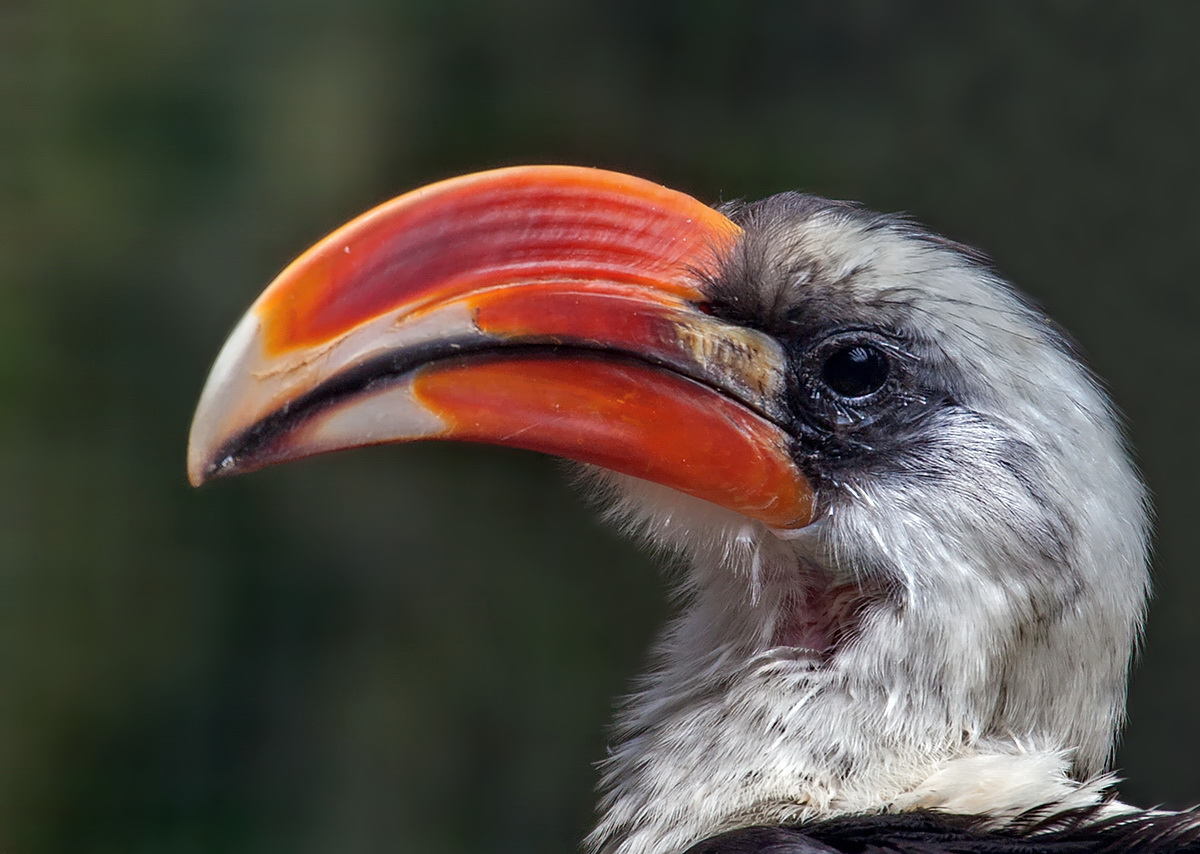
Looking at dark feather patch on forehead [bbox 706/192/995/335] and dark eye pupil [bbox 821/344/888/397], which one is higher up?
dark feather patch on forehead [bbox 706/192/995/335]

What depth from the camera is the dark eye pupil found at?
2.57 m

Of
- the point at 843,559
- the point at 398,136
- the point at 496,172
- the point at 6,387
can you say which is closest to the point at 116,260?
the point at 6,387

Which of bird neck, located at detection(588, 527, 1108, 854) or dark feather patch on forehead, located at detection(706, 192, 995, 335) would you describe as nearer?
bird neck, located at detection(588, 527, 1108, 854)

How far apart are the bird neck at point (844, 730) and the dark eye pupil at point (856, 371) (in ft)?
1.01

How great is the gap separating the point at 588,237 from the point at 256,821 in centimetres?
445

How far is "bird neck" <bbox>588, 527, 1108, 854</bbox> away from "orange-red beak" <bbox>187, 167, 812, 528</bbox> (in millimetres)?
214

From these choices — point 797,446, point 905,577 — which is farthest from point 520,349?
point 905,577

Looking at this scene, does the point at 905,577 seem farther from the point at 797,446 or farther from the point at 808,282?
the point at 808,282

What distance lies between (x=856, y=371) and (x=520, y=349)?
0.64 metres

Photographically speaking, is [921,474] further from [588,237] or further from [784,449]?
[588,237]

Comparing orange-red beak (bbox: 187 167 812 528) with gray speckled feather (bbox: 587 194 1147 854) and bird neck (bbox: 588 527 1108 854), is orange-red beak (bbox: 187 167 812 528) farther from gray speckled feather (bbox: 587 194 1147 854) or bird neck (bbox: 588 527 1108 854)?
bird neck (bbox: 588 527 1108 854)

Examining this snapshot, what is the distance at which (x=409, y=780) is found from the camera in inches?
249

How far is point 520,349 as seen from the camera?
2.45 metres

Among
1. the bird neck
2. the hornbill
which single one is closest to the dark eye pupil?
the hornbill
